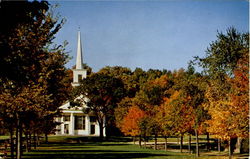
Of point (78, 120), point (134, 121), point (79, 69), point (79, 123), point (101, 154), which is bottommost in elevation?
point (101, 154)

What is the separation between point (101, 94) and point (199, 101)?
126 feet

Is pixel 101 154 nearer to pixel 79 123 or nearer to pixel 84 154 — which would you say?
pixel 84 154

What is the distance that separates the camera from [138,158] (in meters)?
29.8

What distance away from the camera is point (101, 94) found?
70.8 m

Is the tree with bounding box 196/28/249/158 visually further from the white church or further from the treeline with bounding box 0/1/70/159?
A: the white church

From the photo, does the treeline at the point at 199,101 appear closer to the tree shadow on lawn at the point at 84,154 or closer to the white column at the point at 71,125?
the tree shadow on lawn at the point at 84,154

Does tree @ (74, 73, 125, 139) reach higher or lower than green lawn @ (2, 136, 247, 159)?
higher

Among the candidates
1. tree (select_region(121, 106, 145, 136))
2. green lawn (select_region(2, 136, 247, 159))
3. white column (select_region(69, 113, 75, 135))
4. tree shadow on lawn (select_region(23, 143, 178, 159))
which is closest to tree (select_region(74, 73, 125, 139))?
white column (select_region(69, 113, 75, 135))

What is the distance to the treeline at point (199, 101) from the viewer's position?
24.3m

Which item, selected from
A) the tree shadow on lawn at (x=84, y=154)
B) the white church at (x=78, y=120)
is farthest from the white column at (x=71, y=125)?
the tree shadow on lawn at (x=84, y=154)

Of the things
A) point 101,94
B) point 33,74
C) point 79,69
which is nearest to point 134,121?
point 101,94

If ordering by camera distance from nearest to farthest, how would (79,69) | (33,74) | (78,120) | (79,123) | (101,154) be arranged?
(33,74), (101,154), (79,69), (79,123), (78,120)

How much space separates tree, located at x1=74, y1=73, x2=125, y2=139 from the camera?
69688 mm

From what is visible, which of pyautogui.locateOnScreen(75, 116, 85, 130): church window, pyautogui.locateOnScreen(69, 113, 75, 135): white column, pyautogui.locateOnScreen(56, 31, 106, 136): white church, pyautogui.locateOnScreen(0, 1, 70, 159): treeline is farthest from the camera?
pyautogui.locateOnScreen(75, 116, 85, 130): church window
